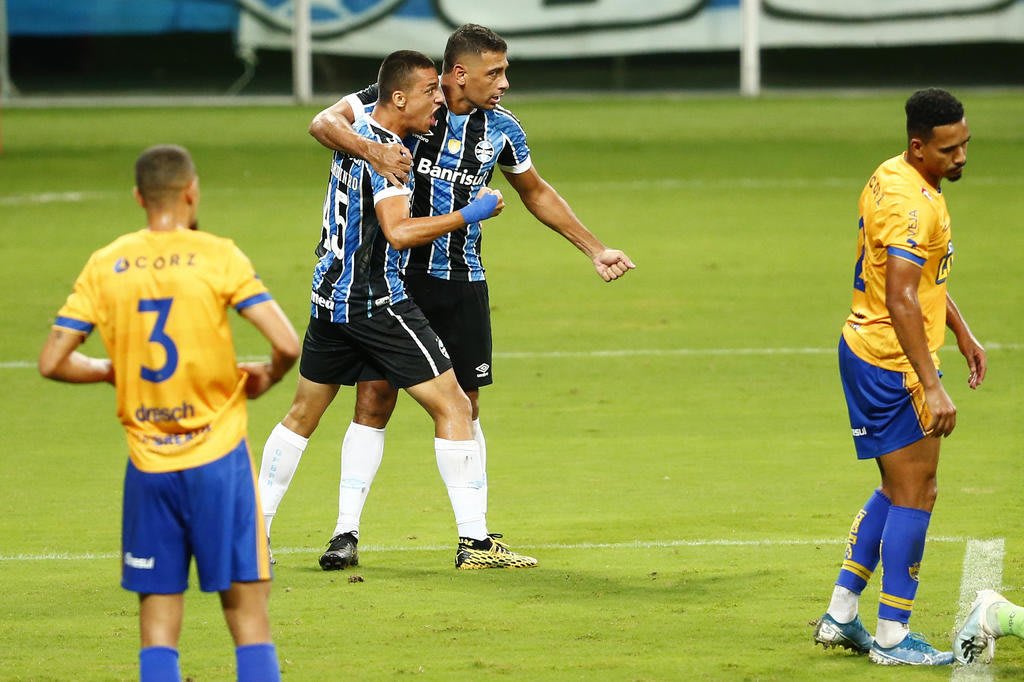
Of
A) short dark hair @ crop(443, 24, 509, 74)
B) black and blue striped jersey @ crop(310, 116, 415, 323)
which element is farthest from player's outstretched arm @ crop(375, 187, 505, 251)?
short dark hair @ crop(443, 24, 509, 74)

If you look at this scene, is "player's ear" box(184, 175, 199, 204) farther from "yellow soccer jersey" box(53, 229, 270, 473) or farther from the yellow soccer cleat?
the yellow soccer cleat

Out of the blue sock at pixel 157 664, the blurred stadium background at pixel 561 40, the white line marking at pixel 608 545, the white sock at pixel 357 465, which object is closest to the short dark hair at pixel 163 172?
the blue sock at pixel 157 664

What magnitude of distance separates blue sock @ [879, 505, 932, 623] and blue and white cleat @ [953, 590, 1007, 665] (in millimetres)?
194

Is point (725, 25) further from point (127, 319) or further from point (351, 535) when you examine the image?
point (127, 319)

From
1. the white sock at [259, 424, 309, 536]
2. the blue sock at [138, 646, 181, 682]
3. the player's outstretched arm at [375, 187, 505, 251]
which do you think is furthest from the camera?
the white sock at [259, 424, 309, 536]

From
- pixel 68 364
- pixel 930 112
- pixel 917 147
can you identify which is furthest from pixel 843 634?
pixel 68 364

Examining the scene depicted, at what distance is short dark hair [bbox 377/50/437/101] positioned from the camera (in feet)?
22.6

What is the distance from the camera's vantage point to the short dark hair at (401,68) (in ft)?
22.6

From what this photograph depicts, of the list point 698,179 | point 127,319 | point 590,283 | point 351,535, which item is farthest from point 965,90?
point 127,319

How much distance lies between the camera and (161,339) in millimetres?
4762

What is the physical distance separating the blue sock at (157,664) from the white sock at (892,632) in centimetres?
243

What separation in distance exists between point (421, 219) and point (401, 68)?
59 cm

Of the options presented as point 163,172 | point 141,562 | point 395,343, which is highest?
point 163,172

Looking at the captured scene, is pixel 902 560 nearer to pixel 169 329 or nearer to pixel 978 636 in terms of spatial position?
pixel 978 636
